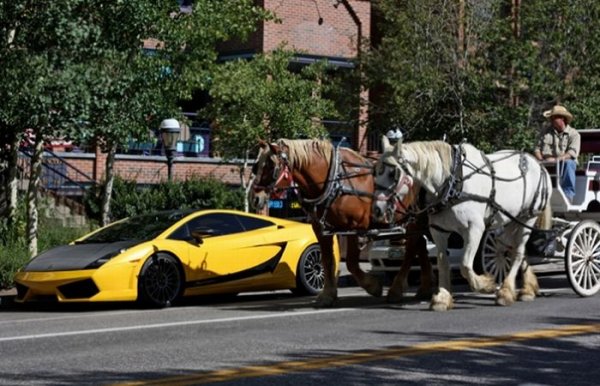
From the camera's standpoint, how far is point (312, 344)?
431 inches

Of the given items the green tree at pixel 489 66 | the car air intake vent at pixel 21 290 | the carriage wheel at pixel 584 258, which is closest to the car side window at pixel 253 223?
the car air intake vent at pixel 21 290

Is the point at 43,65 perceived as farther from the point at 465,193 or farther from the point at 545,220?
the point at 545,220

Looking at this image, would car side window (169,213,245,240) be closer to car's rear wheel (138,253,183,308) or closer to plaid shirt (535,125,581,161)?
car's rear wheel (138,253,183,308)

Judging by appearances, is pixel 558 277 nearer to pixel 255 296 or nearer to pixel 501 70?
pixel 255 296

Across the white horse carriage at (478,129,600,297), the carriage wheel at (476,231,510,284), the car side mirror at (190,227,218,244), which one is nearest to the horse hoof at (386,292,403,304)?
the carriage wheel at (476,231,510,284)

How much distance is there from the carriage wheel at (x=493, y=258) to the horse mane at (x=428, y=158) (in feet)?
5.95

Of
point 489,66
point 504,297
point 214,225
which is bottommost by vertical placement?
point 504,297

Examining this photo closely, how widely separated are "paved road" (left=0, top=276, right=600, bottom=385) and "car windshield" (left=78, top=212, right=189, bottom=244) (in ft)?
4.36

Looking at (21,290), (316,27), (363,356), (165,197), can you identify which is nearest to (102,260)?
(21,290)

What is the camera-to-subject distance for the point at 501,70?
27.9 m

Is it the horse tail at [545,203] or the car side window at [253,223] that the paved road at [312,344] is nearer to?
the horse tail at [545,203]

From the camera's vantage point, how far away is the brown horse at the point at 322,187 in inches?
566

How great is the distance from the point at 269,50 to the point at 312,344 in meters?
21.2

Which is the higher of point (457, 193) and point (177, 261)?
point (457, 193)
